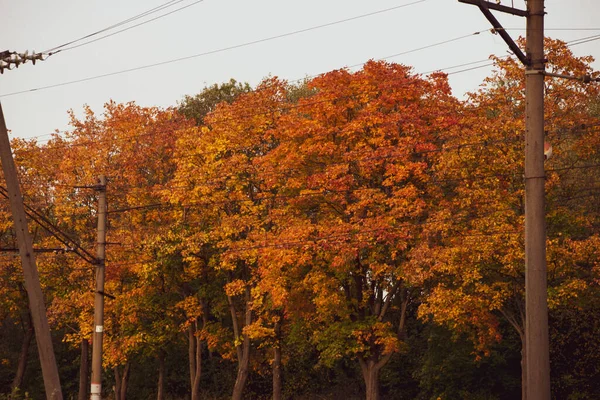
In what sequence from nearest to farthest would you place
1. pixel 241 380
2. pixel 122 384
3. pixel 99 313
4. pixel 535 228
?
1. pixel 535 228
2. pixel 99 313
3. pixel 241 380
4. pixel 122 384

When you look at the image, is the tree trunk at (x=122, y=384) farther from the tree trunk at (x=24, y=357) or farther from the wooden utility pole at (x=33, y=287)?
the wooden utility pole at (x=33, y=287)

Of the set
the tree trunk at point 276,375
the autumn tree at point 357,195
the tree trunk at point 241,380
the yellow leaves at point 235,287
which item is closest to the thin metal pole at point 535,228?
the autumn tree at point 357,195

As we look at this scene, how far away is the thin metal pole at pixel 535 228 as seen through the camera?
38.9ft

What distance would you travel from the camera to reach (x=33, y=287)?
1543 cm

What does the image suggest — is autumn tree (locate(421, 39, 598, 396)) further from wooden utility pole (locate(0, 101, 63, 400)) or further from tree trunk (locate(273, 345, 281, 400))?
wooden utility pole (locate(0, 101, 63, 400))

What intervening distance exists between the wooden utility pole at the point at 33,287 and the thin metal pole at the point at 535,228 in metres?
9.04

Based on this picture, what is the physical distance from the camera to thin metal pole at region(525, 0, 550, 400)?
467 inches

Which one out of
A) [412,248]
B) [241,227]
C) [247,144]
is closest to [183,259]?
[241,227]

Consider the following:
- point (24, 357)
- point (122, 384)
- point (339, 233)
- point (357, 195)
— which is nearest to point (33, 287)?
point (339, 233)

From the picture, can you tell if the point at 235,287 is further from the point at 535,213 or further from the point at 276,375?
the point at 535,213

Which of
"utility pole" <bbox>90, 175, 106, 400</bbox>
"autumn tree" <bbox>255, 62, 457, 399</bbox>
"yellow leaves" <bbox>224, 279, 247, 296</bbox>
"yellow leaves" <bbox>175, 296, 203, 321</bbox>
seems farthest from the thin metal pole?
"yellow leaves" <bbox>175, 296, 203, 321</bbox>

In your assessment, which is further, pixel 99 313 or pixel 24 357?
pixel 24 357

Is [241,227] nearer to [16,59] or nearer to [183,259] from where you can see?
[183,259]

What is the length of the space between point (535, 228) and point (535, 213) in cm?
24
